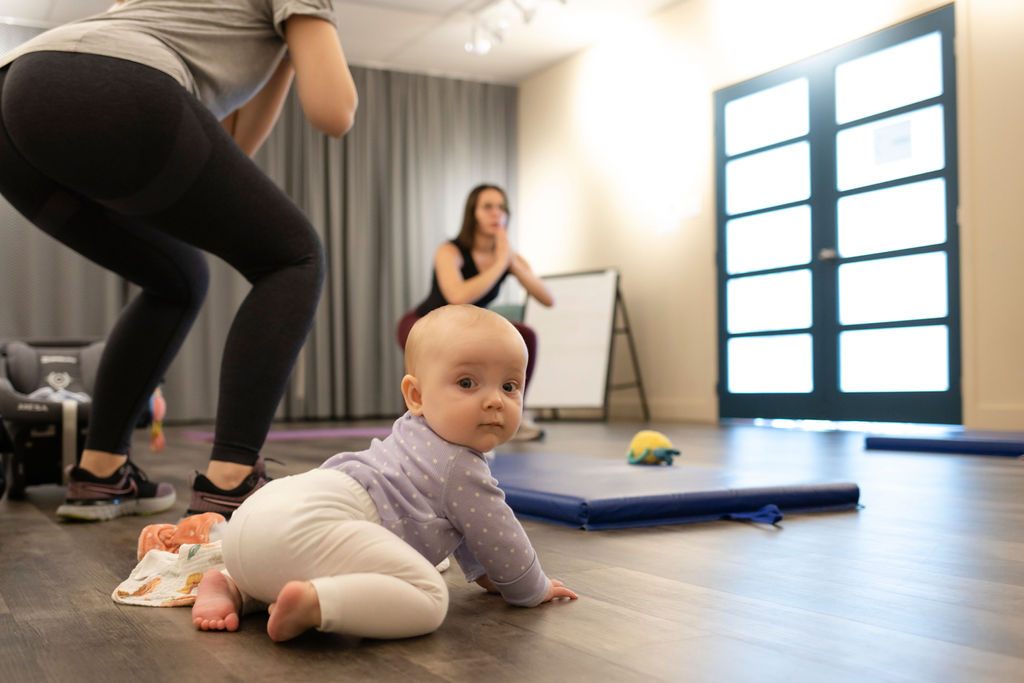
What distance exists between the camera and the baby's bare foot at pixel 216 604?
98cm

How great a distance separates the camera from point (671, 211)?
634 centimetres

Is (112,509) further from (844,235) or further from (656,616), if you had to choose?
(844,235)

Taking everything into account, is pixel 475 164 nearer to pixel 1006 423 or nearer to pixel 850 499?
pixel 1006 423

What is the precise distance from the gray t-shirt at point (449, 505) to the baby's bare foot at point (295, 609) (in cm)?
15

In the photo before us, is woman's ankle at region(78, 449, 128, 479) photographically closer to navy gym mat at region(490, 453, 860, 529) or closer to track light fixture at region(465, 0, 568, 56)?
navy gym mat at region(490, 453, 860, 529)

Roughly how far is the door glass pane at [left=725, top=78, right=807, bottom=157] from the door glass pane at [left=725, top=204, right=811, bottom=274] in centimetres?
44

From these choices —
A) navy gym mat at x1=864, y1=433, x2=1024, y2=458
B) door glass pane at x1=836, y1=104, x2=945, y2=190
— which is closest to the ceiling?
door glass pane at x1=836, y1=104, x2=945, y2=190

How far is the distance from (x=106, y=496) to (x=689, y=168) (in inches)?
197

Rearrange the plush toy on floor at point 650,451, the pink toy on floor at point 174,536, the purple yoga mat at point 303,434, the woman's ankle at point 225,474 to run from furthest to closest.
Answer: the purple yoga mat at point 303,434, the plush toy on floor at point 650,451, the woman's ankle at point 225,474, the pink toy on floor at point 174,536

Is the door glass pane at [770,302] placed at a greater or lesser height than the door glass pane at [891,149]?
lesser

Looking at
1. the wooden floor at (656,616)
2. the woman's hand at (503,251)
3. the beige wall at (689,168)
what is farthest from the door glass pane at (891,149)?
the wooden floor at (656,616)

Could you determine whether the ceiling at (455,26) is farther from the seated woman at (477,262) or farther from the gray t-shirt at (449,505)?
the gray t-shirt at (449,505)

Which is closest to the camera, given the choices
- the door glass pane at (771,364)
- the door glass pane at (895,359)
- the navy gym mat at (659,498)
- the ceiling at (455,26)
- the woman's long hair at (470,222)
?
the navy gym mat at (659,498)

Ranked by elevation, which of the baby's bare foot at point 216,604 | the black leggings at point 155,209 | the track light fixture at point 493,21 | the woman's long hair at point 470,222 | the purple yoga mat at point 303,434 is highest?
the track light fixture at point 493,21
